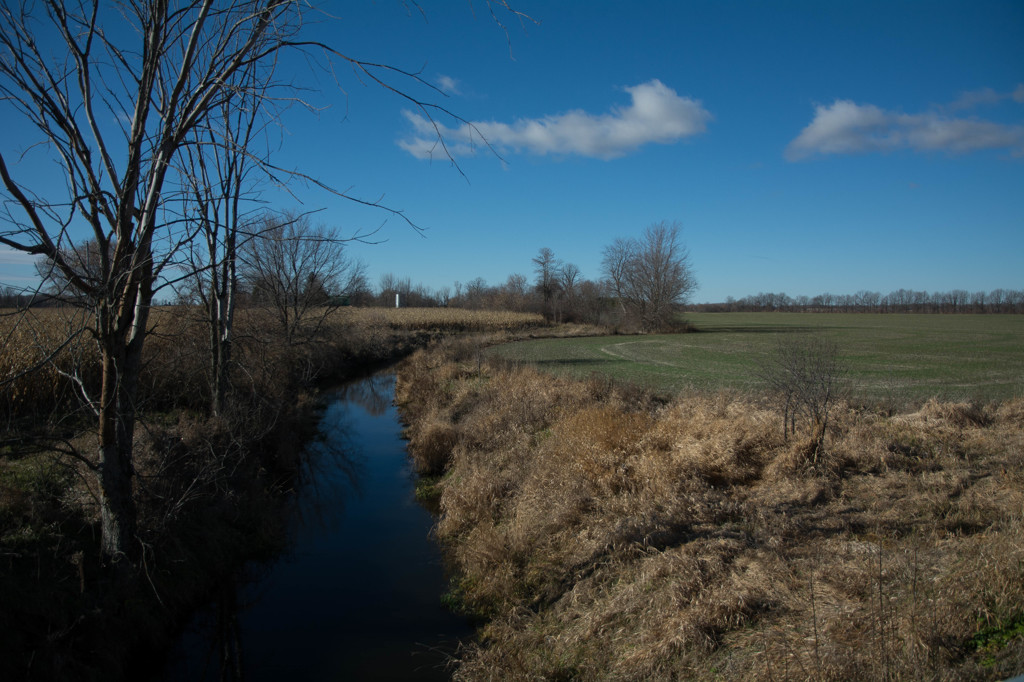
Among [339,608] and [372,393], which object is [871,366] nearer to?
[372,393]

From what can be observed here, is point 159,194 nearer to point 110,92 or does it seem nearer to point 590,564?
point 110,92

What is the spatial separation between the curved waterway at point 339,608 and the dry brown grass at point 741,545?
62 cm

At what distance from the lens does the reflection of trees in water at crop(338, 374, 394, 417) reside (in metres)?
21.2

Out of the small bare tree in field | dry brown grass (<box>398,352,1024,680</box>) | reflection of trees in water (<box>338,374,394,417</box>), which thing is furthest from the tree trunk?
reflection of trees in water (<box>338,374,394,417</box>)

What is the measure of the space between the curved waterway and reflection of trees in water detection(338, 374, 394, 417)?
9366mm

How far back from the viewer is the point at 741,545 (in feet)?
19.1

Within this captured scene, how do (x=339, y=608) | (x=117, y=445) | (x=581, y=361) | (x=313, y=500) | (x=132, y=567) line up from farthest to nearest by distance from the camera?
(x=581, y=361) → (x=313, y=500) → (x=339, y=608) → (x=132, y=567) → (x=117, y=445)

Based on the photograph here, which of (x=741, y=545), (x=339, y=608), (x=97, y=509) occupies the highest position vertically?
(x=97, y=509)

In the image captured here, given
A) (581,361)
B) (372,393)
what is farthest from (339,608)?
(581,361)

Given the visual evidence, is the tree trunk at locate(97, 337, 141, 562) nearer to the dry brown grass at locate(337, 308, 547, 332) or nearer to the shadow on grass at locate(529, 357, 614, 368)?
the shadow on grass at locate(529, 357, 614, 368)

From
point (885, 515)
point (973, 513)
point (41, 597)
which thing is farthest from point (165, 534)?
point (973, 513)

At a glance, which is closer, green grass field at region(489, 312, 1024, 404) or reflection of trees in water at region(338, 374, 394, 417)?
green grass field at region(489, 312, 1024, 404)

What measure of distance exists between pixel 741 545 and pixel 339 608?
532cm

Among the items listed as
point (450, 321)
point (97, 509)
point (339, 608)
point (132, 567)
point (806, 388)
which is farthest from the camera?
point (450, 321)
